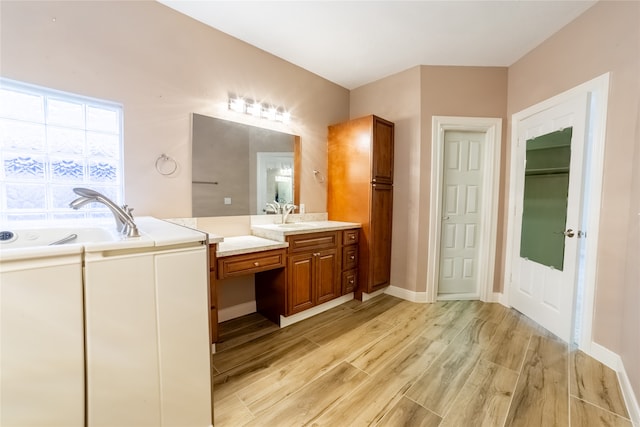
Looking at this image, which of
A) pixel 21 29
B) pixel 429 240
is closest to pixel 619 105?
pixel 429 240

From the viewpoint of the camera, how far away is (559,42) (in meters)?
2.26

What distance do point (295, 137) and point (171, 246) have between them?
7.04 ft

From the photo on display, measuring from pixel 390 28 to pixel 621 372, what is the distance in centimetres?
302

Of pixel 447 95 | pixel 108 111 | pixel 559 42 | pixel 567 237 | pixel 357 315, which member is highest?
pixel 559 42

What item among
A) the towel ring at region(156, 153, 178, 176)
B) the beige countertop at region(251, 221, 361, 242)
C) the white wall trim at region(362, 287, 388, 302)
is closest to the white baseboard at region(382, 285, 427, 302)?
the white wall trim at region(362, 287, 388, 302)

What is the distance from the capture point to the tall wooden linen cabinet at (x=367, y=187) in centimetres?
287

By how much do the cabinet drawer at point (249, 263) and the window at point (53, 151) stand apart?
924 mm

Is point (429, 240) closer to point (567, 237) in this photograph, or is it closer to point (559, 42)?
point (567, 237)

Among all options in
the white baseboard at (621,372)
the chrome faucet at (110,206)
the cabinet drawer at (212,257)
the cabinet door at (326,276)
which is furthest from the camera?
the cabinet door at (326,276)

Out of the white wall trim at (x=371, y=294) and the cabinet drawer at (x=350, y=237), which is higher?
the cabinet drawer at (x=350, y=237)

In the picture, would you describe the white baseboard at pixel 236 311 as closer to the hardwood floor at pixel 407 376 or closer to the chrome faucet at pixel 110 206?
the hardwood floor at pixel 407 376

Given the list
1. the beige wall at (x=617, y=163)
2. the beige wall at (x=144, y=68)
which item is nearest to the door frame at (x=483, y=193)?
the beige wall at (x=617, y=163)

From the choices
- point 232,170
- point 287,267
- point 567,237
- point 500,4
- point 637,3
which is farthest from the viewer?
point 232,170

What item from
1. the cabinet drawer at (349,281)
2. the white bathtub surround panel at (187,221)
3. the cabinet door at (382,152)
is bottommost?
the cabinet drawer at (349,281)
